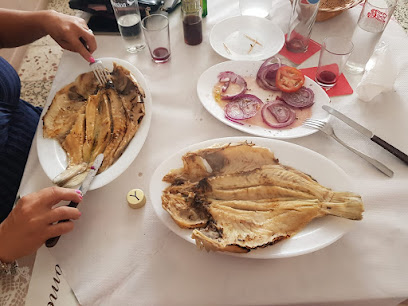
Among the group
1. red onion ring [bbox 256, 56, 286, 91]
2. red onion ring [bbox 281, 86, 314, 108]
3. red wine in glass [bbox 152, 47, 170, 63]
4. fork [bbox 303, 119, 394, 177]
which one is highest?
red wine in glass [bbox 152, 47, 170, 63]

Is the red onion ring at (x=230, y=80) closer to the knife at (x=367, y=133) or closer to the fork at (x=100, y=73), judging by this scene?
the knife at (x=367, y=133)

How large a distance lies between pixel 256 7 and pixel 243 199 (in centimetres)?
97

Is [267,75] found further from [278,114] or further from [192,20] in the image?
[192,20]

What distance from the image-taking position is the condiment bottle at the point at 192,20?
1.21 m

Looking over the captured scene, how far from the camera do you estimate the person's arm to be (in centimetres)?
113

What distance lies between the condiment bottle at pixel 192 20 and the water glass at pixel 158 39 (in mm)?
85

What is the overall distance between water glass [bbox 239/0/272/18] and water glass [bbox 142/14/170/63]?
404 mm

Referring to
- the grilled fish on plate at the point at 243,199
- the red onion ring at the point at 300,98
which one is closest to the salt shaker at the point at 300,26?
the red onion ring at the point at 300,98

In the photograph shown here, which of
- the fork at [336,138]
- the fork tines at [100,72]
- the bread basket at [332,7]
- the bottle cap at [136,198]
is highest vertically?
the bread basket at [332,7]

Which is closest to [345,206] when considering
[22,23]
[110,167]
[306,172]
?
[306,172]

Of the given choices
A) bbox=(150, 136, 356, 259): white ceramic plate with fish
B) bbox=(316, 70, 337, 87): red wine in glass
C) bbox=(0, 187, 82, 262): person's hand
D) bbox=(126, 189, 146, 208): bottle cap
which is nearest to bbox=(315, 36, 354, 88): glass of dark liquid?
bbox=(316, 70, 337, 87): red wine in glass

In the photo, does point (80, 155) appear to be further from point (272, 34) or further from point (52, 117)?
point (272, 34)

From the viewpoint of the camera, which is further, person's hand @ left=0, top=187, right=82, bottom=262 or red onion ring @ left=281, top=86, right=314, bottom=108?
red onion ring @ left=281, top=86, right=314, bottom=108

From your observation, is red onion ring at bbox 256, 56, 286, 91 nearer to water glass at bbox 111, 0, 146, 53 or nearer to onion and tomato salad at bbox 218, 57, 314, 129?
onion and tomato salad at bbox 218, 57, 314, 129
